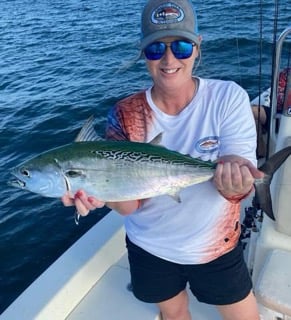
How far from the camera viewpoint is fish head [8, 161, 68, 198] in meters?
1.90

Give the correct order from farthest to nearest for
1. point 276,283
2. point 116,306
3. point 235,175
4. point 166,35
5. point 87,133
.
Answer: point 116,306
point 276,283
point 87,133
point 166,35
point 235,175

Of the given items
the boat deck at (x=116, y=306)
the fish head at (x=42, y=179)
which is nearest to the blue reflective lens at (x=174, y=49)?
the fish head at (x=42, y=179)

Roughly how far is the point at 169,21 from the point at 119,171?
0.65m

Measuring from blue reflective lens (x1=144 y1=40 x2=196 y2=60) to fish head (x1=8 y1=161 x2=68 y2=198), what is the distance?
0.62m

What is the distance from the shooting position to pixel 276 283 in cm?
245

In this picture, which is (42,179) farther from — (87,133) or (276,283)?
(276,283)

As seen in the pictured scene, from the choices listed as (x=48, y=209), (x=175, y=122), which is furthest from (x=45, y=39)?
(x=175, y=122)

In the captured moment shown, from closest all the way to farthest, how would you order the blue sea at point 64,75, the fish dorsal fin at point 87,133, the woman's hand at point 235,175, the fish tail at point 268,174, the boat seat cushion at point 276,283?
the woman's hand at point 235,175 < the fish tail at point 268,174 < the fish dorsal fin at point 87,133 < the boat seat cushion at point 276,283 < the blue sea at point 64,75

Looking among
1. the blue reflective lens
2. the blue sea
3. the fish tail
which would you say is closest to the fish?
the fish tail

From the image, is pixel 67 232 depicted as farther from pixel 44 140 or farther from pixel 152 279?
pixel 152 279

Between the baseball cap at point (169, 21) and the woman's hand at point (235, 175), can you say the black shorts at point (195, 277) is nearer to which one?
the woman's hand at point (235, 175)

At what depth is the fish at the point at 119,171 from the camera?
1894 mm

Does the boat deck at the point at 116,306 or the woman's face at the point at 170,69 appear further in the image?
the boat deck at the point at 116,306

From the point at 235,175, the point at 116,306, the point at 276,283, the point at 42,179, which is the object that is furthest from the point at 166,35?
the point at 116,306
